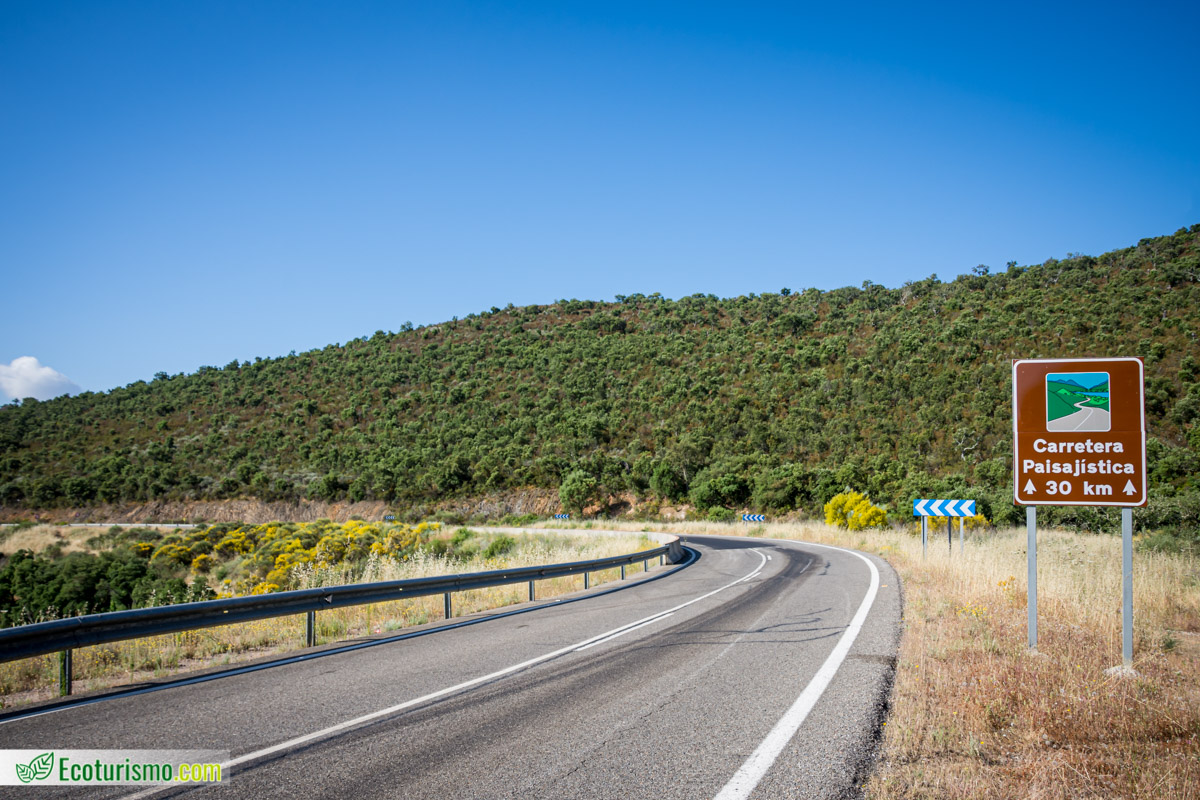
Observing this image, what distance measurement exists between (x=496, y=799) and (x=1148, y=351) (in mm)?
52412

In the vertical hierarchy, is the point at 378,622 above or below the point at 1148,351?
below

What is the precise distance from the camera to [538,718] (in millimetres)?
5105

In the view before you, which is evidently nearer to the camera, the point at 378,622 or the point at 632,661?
the point at 632,661

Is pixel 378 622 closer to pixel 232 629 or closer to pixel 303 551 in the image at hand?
pixel 232 629

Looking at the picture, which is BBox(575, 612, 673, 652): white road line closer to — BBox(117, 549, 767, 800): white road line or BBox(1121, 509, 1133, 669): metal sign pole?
BBox(117, 549, 767, 800): white road line

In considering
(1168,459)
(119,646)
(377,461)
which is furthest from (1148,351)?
(377,461)

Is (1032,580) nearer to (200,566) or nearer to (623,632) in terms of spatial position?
(623,632)

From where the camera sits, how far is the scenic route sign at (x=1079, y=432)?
612 centimetres

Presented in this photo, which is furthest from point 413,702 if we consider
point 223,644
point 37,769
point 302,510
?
point 302,510

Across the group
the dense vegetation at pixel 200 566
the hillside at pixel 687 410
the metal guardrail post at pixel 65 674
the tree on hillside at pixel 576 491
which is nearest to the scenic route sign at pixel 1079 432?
the metal guardrail post at pixel 65 674

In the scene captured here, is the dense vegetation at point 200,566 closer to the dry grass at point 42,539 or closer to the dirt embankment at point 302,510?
the dry grass at point 42,539

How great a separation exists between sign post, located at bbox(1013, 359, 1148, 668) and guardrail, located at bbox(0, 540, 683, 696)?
27.0 ft

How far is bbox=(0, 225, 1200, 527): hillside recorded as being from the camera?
44.3 metres

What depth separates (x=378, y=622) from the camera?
10508mm
